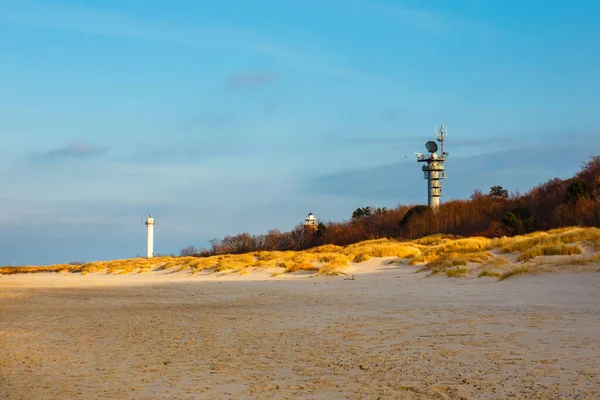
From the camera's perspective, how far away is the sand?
5.52 m

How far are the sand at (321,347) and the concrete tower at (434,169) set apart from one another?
4280 centimetres

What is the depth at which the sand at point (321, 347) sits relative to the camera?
5.52m

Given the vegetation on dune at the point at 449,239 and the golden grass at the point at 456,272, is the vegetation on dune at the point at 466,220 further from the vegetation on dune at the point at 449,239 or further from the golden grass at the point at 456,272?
the golden grass at the point at 456,272

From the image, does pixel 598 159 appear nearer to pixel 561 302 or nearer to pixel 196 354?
pixel 561 302

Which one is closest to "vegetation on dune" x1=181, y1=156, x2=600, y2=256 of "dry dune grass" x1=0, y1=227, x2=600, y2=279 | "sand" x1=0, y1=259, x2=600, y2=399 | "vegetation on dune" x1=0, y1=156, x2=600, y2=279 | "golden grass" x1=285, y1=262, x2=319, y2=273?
"vegetation on dune" x1=0, y1=156, x2=600, y2=279

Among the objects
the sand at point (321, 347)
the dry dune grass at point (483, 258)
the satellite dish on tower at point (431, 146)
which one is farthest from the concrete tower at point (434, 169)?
the sand at point (321, 347)

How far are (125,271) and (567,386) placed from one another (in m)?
31.9

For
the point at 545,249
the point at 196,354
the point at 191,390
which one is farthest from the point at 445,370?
the point at 545,249

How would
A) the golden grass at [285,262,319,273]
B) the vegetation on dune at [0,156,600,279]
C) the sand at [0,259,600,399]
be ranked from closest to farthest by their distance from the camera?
the sand at [0,259,600,399], the vegetation on dune at [0,156,600,279], the golden grass at [285,262,319,273]

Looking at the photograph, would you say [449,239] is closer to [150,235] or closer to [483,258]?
[483,258]

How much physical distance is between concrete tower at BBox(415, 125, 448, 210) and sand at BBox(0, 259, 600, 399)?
42800 mm

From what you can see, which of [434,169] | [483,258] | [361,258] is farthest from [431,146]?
[483,258]

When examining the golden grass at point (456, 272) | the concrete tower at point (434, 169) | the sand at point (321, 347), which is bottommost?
the sand at point (321, 347)

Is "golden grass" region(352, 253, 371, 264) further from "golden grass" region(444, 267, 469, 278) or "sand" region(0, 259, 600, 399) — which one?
"sand" region(0, 259, 600, 399)
